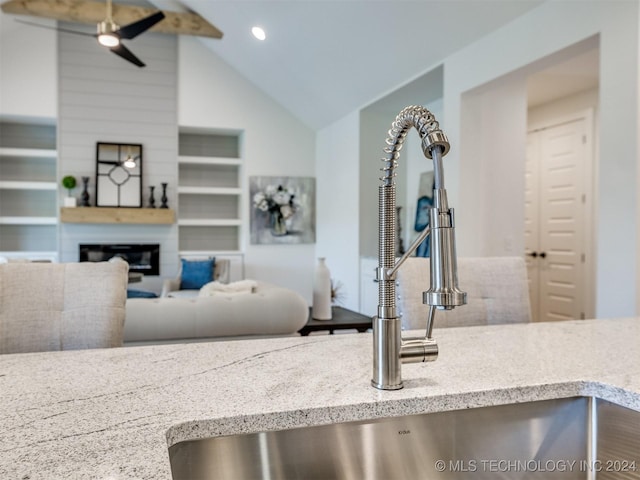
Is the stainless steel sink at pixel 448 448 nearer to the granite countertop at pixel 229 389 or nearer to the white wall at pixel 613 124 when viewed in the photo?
the granite countertop at pixel 229 389

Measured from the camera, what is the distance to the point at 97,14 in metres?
6.07

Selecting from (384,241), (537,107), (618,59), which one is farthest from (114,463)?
(537,107)

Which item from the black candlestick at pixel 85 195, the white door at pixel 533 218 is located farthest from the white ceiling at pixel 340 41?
the black candlestick at pixel 85 195

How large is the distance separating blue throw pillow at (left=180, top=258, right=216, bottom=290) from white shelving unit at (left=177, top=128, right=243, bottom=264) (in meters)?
0.70

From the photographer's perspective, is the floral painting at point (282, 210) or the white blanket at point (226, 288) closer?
the white blanket at point (226, 288)

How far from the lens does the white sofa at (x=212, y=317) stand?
2436 mm

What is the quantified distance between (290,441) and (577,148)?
213 inches

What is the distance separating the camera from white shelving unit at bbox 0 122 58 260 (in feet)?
21.5

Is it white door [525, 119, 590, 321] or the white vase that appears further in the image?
white door [525, 119, 590, 321]

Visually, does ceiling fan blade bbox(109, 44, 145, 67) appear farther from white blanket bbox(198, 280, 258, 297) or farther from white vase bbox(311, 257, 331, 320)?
white vase bbox(311, 257, 331, 320)

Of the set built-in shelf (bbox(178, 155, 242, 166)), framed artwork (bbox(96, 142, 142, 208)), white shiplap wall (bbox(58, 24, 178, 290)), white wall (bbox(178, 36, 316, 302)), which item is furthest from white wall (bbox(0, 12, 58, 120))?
built-in shelf (bbox(178, 155, 242, 166))

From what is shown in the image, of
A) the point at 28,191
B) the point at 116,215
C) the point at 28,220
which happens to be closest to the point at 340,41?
the point at 116,215

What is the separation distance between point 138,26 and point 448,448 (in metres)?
4.26

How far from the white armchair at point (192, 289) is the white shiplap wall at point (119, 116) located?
0.61m
